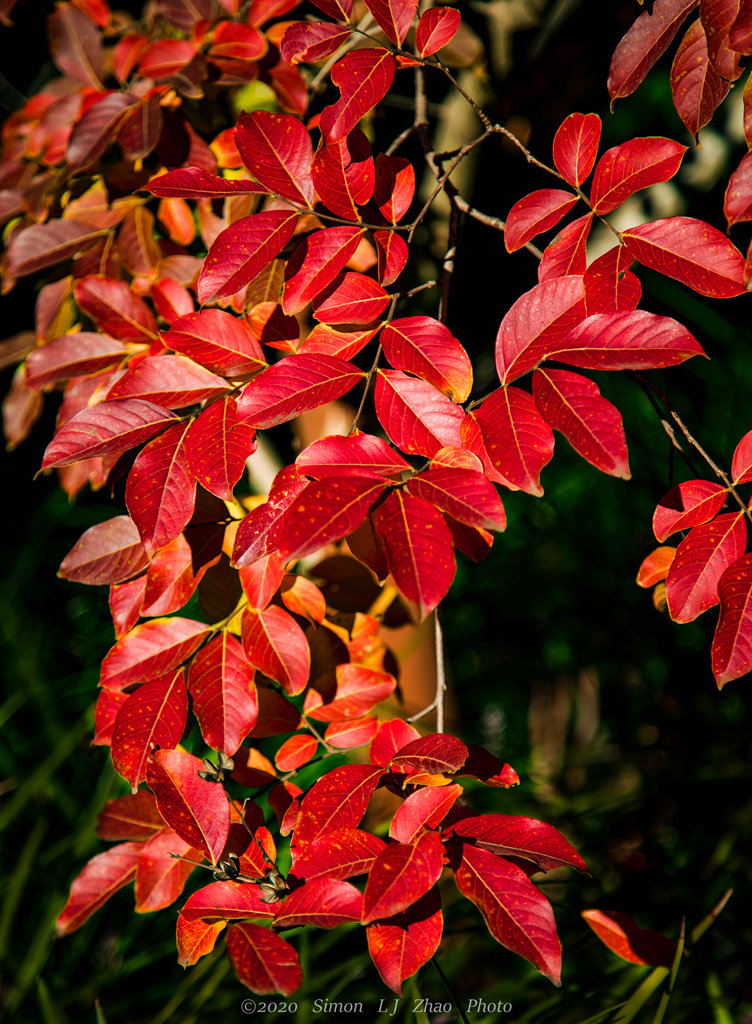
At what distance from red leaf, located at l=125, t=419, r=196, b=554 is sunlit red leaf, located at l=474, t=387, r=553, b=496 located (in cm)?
22

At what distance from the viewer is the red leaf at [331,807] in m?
0.50

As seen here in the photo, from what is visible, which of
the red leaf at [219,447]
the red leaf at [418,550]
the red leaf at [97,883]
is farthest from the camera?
the red leaf at [97,883]

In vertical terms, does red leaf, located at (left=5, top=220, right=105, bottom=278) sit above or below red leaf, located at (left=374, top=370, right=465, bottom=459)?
above

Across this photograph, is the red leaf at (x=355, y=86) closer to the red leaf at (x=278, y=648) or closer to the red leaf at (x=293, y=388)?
the red leaf at (x=293, y=388)

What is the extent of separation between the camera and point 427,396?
0.49 meters

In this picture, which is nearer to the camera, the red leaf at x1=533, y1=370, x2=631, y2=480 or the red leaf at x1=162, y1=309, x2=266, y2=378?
the red leaf at x1=533, y1=370, x2=631, y2=480

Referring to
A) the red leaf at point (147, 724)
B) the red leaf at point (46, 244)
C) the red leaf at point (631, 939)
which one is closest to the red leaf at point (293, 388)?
the red leaf at point (147, 724)

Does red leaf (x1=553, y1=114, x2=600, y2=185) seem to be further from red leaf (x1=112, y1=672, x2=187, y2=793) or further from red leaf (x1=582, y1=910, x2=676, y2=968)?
red leaf (x1=582, y1=910, x2=676, y2=968)

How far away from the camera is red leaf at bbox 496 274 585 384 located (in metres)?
0.48

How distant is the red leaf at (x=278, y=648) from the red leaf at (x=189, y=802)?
94mm

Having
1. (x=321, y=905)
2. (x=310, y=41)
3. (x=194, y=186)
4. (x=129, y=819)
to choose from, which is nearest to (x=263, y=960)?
(x=321, y=905)

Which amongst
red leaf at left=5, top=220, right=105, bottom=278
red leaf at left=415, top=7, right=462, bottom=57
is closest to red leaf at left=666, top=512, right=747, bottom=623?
red leaf at left=415, top=7, right=462, bottom=57

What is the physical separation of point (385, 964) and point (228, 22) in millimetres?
983

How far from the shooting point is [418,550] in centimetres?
40
